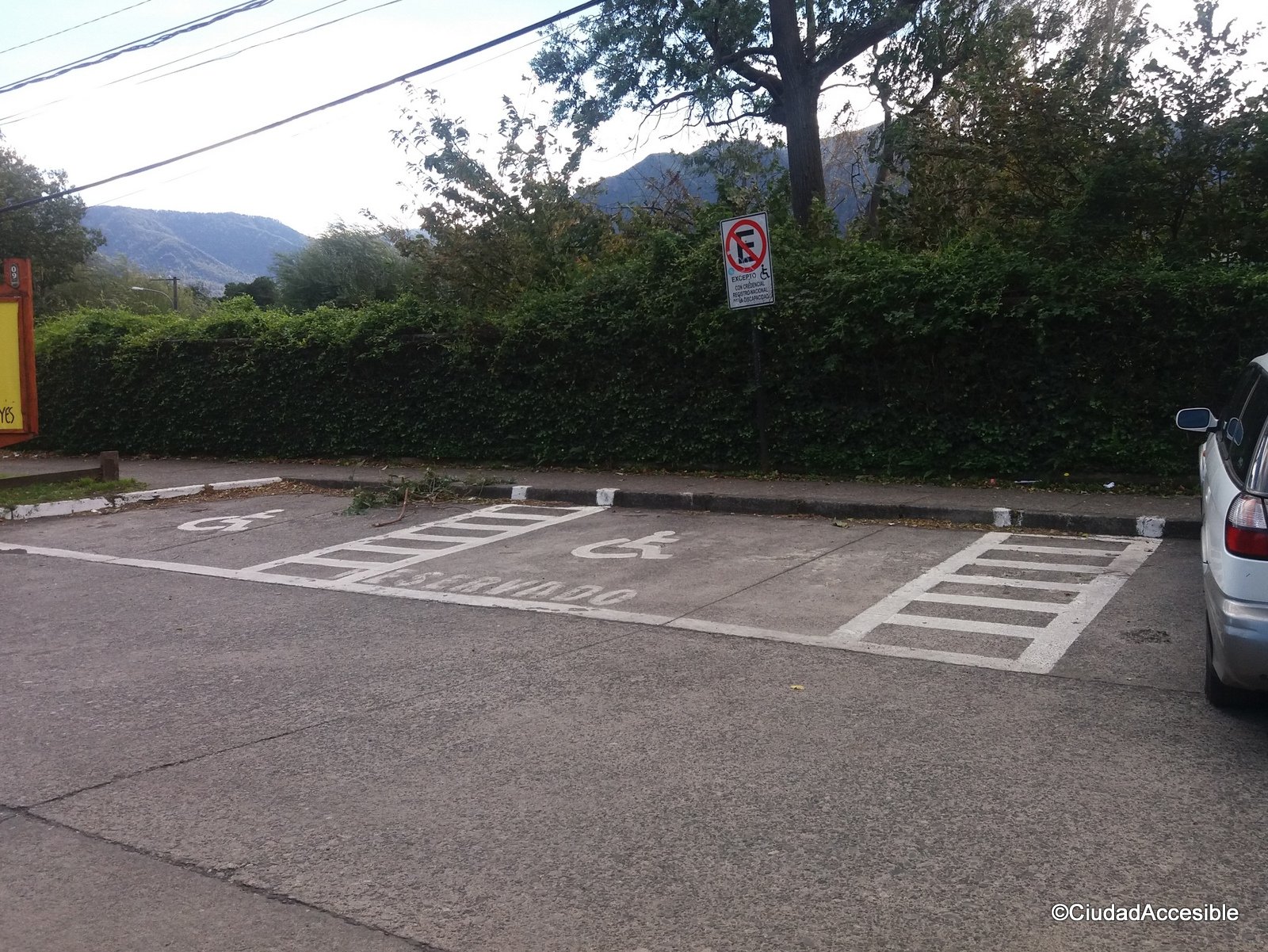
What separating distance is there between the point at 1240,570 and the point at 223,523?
10221 millimetres

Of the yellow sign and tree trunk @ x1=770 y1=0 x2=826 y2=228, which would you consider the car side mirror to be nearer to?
tree trunk @ x1=770 y1=0 x2=826 y2=228

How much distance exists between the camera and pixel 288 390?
1688cm

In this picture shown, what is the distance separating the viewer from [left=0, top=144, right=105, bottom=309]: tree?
1622 inches

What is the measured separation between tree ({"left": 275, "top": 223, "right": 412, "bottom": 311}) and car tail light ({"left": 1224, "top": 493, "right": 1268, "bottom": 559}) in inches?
1640

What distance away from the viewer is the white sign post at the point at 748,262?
11492 mm

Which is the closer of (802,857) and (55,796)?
(802,857)

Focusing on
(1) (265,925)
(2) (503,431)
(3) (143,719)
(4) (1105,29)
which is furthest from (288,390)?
(4) (1105,29)

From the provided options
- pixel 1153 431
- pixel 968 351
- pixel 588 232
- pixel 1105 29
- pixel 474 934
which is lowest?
pixel 474 934

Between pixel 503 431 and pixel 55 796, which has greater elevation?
pixel 503 431

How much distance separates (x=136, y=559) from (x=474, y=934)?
7.88 m

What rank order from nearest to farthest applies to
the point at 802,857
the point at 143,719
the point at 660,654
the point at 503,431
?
1. the point at 802,857
2. the point at 143,719
3. the point at 660,654
4. the point at 503,431

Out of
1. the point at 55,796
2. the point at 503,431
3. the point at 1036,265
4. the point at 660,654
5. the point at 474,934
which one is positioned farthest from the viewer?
the point at 503,431

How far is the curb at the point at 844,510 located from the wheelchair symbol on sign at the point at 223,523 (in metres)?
2.33

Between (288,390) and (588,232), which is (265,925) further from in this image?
(588,232)
